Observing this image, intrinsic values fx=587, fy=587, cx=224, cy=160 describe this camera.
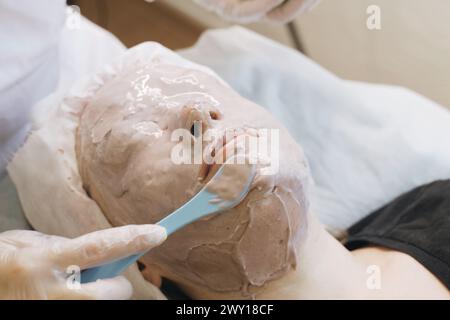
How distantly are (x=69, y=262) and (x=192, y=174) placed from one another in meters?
0.19

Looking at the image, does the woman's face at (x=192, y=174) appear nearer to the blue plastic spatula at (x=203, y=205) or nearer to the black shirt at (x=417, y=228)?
the blue plastic spatula at (x=203, y=205)

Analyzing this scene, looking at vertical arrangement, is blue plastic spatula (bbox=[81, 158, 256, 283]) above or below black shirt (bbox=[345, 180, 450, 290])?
above

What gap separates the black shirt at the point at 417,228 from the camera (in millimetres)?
993

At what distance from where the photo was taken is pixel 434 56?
1.50 m

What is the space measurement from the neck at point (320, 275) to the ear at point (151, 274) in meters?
0.16

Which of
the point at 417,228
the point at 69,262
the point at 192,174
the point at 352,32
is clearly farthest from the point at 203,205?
the point at 352,32

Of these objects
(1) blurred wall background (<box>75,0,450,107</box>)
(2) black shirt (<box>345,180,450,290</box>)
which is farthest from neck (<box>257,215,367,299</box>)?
(1) blurred wall background (<box>75,0,450,107</box>)

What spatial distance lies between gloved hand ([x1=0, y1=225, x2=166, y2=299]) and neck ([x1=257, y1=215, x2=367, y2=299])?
0.26 meters

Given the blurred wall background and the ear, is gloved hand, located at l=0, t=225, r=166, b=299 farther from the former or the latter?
the blurred wall background

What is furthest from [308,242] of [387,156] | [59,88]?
[59,88]

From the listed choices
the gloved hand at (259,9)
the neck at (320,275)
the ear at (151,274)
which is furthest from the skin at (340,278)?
the gloved hand at (259,9)

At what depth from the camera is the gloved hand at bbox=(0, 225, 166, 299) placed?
0.68 meters

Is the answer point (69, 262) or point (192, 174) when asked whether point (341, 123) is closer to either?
point (192, 174)
